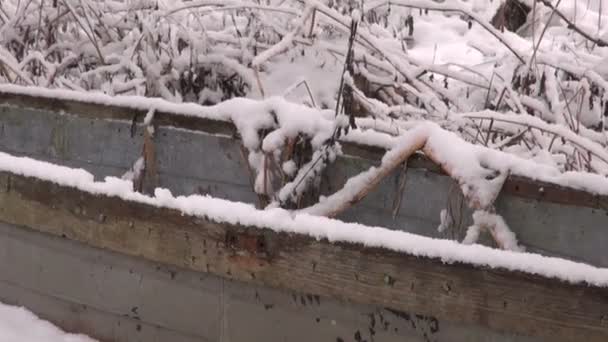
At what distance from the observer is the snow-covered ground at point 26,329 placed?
2189 millimetres

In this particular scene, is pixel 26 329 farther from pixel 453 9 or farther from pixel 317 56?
pixel 453 9

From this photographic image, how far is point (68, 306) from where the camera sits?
220cm

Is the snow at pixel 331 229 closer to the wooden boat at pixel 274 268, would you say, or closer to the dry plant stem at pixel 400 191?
the wooden boat at pixel 274 268

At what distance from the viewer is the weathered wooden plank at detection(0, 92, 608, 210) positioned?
6.91 feet

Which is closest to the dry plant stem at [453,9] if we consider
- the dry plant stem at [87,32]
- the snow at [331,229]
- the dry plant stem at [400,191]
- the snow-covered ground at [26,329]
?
the dry plant stem at [400,191]

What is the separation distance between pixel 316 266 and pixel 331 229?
0.38ft

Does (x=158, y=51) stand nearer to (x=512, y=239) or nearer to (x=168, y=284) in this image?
(x=168, y=284)

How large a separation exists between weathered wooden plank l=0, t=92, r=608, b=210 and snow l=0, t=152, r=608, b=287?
26.6 inches

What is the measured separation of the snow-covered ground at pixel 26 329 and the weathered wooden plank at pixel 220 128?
3.13 feet

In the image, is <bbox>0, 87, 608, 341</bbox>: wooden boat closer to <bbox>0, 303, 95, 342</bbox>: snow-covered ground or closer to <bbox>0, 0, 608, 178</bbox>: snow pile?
<bbox>0, 303, 95, 342</bbox>: snow-covered ground

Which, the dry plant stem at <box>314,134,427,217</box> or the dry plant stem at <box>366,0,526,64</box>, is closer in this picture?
the dry plant stem at <box>314,134,427,217</box>

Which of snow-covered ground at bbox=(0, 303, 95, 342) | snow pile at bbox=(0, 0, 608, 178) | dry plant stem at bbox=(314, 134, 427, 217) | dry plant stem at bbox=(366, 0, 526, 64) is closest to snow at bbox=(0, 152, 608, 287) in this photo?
dry plant stem at bbox=(314, 134, 427, 217)

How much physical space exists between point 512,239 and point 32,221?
161cm

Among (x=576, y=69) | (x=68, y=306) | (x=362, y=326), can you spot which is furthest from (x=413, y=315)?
(x=576, y=69)
